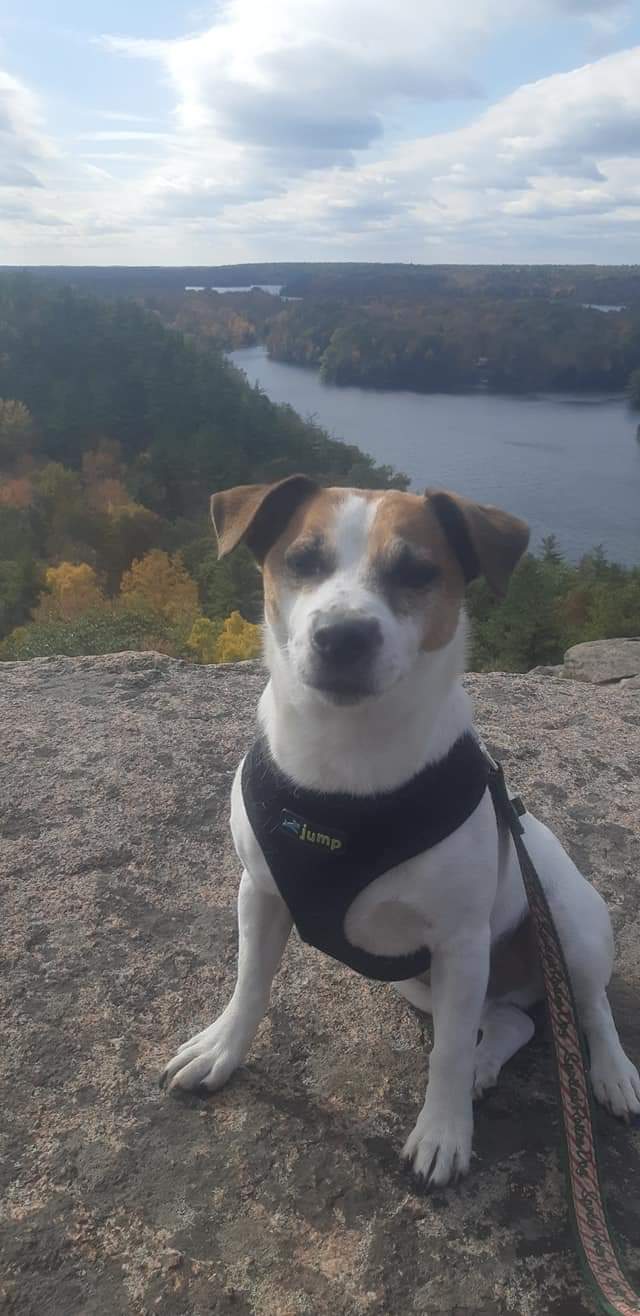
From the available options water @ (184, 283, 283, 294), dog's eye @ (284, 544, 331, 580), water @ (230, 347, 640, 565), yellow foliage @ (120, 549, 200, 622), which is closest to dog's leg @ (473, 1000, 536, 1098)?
dog's eye @ (284, 544, 331, 580)

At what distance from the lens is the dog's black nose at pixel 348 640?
7.29ft

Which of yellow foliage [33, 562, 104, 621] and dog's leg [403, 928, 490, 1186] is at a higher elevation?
dog's leg [403, 928, 490, 1186]

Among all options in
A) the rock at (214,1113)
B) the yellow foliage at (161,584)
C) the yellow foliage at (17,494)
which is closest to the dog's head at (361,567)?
the rock at (214,1113)

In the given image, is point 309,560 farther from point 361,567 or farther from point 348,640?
point 348,640

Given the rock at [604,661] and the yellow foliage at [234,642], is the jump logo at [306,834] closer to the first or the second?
the rock at [604,661]

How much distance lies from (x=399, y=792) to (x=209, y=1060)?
1.09m

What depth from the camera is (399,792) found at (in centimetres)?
235

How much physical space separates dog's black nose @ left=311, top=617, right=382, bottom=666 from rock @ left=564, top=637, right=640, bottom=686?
202 inches

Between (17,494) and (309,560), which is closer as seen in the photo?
(309,560)

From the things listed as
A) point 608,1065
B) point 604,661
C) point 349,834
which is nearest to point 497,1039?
point 608,1065

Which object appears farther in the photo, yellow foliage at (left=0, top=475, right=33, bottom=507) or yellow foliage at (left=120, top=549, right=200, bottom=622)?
yellow foliage at (left=0, top=475, right=33, bottom=507)

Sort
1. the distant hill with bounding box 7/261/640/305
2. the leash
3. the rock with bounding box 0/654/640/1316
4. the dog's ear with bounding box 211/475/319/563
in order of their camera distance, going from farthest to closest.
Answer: the distant hill with bounding box 7/261/640/305
the dog's ear with bounding box 211/475/319/563
the rock with bounding box 0/654/640/1316
the leash

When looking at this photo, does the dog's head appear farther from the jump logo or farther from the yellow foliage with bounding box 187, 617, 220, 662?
the yellow foliage with bounding box 187, 617, 220, 662

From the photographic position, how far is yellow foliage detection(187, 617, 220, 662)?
2839 centimetres
